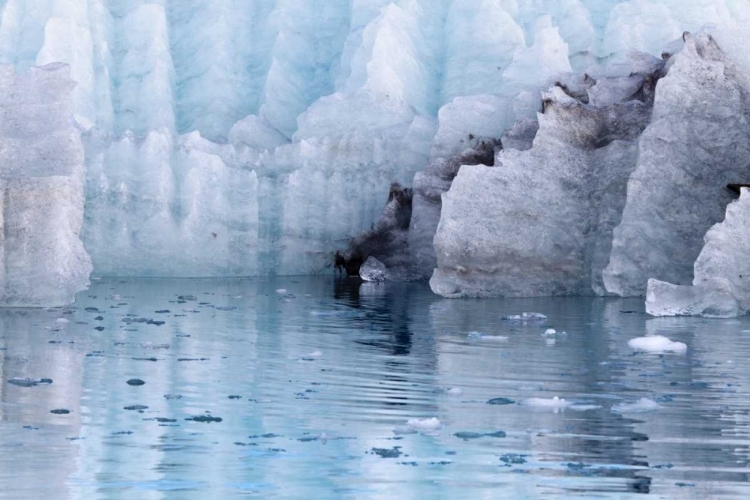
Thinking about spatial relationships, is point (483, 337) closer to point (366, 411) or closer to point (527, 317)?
point (527, 317)

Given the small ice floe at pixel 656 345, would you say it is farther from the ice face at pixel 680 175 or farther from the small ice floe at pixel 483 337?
the ice face at pixel 680 175

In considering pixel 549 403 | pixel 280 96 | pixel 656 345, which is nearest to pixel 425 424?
pixel 549 403

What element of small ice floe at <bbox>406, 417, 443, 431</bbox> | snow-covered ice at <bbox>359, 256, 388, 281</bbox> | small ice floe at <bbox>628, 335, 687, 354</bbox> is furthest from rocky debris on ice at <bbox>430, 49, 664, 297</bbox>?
small ice floe at <bbox>406, 417, 443, 431</bbox>

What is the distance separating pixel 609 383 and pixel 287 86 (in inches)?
625

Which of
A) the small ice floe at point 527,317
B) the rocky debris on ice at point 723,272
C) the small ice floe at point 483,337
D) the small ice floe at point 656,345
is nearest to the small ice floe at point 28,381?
the small ice floe at point 483,337

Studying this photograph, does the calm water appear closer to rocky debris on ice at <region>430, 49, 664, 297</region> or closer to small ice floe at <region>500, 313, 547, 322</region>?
small ice floe at <region>500, 313, 547, 322</region>

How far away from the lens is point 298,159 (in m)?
19.2

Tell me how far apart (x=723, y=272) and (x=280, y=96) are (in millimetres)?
11624

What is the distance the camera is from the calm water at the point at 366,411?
451 centimetres

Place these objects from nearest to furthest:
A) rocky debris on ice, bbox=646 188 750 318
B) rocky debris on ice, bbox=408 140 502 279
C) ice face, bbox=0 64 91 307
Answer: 1. ice face, bbox=0 64 91 307
2. rocky debris on ice, bbox=646 188 750 318
3. rocky debris on ice, bbox=408 140 502 279

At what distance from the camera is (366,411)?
5.95 meters

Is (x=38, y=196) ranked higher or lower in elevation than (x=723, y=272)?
higher

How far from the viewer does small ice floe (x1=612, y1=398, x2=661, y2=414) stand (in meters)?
6.04

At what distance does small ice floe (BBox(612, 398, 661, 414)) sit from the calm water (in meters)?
0.03
